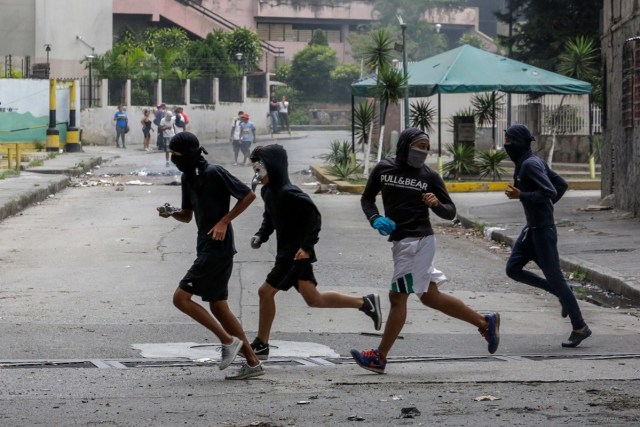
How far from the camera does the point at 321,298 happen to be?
8.63m

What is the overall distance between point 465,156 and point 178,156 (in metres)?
20.4

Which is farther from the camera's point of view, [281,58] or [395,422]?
[281,58]

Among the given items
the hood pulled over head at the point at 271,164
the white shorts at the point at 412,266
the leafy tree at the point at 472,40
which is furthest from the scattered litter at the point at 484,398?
the leafy tree at the point at 472,40

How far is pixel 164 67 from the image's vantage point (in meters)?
56.0

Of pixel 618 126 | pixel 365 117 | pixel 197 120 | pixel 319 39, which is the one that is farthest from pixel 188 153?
pixel 319 39

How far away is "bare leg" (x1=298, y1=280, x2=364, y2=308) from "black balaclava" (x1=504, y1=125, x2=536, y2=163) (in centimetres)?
189

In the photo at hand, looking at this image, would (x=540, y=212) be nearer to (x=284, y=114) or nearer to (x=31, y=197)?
(x=31, y=197)

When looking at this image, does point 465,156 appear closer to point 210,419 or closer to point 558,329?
point 558,329

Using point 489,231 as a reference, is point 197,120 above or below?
above

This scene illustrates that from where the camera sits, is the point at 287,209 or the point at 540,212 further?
the point at 540,212

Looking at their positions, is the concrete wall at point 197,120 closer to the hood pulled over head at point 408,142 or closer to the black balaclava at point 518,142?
the black balaclava at point 518,142

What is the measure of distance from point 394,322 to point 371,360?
337 mm

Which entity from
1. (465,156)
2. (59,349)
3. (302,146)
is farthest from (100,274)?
(302,146)

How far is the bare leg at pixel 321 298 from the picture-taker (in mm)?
8547
